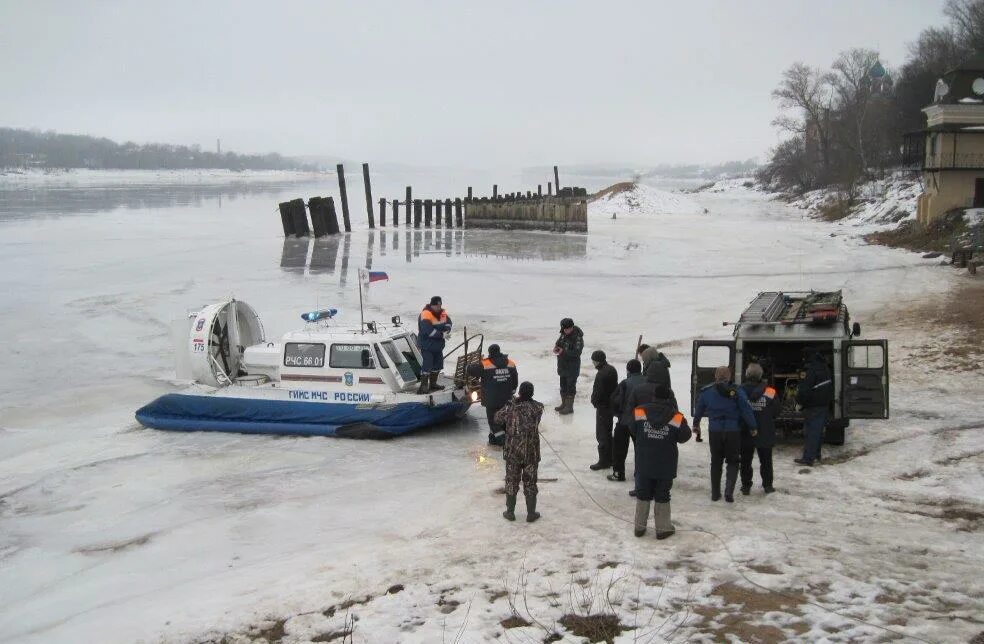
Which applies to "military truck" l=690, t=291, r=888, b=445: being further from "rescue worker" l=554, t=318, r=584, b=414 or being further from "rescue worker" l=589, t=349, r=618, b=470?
"rescue worker" l=554, t=318, r=584, b=414

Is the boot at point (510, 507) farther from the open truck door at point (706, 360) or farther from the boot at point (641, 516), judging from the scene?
the open truck door at point (706, 360)

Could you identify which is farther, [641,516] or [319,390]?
[319,390]

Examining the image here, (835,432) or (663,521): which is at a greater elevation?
(835,432)

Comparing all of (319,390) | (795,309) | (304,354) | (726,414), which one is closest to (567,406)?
(795,309)

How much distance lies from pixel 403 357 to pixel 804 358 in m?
5.37

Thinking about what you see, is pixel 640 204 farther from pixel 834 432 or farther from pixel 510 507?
pixel 510 507

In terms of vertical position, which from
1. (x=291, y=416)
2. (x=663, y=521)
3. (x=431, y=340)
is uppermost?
(x=431, y=340)

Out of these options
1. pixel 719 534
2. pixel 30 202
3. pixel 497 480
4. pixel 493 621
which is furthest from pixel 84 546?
pixel 30 202

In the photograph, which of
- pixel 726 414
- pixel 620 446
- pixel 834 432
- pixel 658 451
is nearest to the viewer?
pixel 658 451

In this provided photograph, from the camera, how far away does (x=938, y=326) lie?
17.0 meters

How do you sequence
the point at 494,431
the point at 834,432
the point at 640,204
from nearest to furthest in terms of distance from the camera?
1. the point at 834,432
2. the point at 494,431
3. the point at 640,204

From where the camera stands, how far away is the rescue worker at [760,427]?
871cm

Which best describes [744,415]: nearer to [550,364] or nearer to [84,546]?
[84,546]

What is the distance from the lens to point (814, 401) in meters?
9.75
